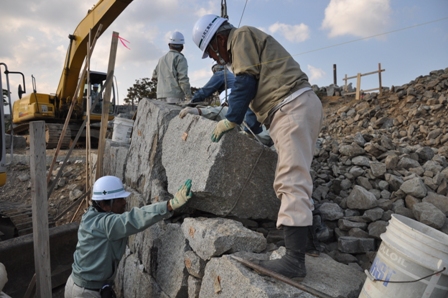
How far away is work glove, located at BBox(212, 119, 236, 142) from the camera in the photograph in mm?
2656

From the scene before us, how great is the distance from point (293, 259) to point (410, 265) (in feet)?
2.20

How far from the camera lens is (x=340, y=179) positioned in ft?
12.4

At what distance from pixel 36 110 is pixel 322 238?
31.8 feet

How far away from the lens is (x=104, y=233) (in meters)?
2.88

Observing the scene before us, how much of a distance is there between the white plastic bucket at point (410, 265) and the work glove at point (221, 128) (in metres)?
1.34

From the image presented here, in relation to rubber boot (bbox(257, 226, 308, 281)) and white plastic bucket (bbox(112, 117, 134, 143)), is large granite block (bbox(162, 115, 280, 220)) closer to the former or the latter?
rubber boot (bbox(257, 226, 308, 281))

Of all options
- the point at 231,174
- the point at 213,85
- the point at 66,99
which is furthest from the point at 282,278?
the point at 66,99

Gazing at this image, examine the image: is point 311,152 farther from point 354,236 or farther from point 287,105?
point 354,236

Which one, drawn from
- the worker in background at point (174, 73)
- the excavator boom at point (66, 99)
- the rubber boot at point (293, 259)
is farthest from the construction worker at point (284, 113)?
the excavator boom at point (66, 99)

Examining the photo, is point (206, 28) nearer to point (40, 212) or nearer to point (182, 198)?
point (182, 198)

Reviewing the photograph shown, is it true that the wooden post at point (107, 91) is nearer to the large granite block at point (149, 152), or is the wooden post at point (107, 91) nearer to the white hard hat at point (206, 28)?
the large granite block at point (149, 152)

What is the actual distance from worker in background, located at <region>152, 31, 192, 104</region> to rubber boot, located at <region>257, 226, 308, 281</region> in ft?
11.0

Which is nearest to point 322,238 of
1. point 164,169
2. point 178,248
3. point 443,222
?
point 443,222

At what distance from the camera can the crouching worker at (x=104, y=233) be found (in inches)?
109
